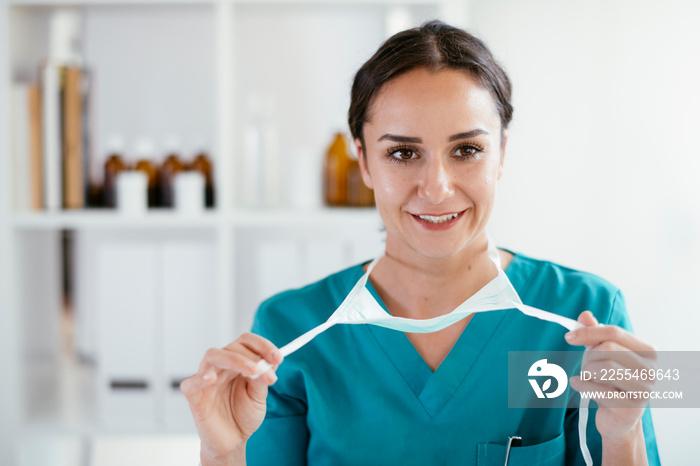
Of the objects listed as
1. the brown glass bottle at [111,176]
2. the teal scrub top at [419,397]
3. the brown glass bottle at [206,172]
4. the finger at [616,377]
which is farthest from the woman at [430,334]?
the brown glass bottle at [111,176]

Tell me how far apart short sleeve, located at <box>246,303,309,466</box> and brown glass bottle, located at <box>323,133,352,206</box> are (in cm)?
62

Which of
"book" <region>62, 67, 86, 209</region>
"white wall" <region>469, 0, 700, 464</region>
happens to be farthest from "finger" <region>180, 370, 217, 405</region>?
"white wall" <region>469, 0, 700, 464</region>

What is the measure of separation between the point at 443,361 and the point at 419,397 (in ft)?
0.22

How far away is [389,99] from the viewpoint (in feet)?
3.02

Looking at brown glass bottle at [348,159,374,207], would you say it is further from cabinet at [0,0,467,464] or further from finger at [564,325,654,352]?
finger at [564,325,654,352]

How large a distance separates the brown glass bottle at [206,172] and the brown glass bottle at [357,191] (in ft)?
1.16

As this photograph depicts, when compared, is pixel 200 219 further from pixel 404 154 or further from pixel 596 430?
pixel 596 430

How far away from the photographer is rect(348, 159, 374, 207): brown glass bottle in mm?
1481

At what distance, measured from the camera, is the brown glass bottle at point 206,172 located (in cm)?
→ 154

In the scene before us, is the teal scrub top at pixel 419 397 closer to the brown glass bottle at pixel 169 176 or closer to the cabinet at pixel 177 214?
the cabinet at pixel 177 214

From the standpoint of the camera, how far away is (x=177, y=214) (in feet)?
4.70

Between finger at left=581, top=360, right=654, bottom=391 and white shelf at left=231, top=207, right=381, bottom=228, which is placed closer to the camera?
finger at left=581, top=360, right=654, bottom=391

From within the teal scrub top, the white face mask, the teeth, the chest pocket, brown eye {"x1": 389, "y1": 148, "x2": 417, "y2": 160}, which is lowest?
Answer: the chest pocket

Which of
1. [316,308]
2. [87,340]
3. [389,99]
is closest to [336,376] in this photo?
[316,308]
